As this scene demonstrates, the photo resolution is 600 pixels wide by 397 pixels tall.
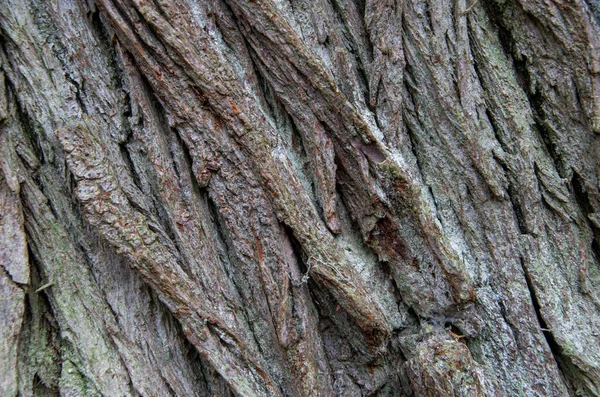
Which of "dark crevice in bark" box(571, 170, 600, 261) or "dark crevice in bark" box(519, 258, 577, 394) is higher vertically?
"dark crevice in bark" box(571, 170, 600, 261)

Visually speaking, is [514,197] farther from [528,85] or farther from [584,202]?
[528,85]

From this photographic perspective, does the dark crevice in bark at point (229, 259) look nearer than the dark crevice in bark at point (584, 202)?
Yes

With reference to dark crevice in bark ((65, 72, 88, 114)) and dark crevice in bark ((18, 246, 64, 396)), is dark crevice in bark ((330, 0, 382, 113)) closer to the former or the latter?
dark crevice in bark ((65, 72, 88, 114))

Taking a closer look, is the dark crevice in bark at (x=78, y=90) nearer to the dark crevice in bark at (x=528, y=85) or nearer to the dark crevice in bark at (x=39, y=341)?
the dark crevice in bark at (x=39, y=341)

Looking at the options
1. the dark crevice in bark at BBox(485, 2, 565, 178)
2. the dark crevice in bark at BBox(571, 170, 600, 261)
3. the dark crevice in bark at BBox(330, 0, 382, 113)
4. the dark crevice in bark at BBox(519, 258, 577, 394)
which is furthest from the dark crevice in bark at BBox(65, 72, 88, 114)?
the dark crevice in bark at BBox(571, 170, 600, 261)

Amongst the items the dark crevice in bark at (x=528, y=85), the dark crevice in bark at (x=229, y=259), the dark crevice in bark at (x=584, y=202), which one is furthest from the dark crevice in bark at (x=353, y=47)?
the dark crevice in bark at (x=584, y=202)

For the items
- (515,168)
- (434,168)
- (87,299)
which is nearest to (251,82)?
(434,168)

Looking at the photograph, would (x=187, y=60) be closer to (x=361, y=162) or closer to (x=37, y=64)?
(x=37, y=64)

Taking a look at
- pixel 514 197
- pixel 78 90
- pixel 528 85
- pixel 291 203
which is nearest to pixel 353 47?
pixel 291 203
